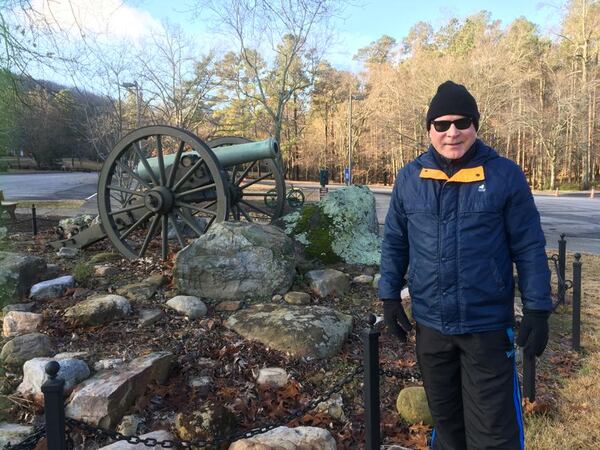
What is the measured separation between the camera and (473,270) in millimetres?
2035

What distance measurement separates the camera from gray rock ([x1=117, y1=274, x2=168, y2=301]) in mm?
4828

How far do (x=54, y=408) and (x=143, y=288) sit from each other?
3.25 metres

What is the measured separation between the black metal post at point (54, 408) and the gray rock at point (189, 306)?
2.67 metres

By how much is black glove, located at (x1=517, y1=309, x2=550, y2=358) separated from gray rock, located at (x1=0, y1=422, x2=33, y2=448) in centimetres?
262

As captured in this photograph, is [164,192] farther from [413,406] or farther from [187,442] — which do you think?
[187,442]

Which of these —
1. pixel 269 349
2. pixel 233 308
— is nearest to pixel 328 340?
pixel 269 349

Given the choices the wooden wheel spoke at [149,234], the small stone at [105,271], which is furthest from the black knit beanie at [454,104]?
the wooden wheel spoke at [149,234]

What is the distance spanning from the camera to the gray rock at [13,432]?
2.74 m

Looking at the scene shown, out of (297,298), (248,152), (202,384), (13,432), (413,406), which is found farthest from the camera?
(248,152)

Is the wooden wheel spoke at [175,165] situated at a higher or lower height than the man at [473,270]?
higher

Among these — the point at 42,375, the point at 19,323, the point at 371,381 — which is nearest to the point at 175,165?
the point at 19,323

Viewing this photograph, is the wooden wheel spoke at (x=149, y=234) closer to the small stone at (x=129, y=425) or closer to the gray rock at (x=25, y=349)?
the gray rock at (x=25, y=349)

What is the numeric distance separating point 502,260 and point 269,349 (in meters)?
2.19

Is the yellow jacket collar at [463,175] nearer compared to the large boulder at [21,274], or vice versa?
the yellow jacket collar at [463,175]
